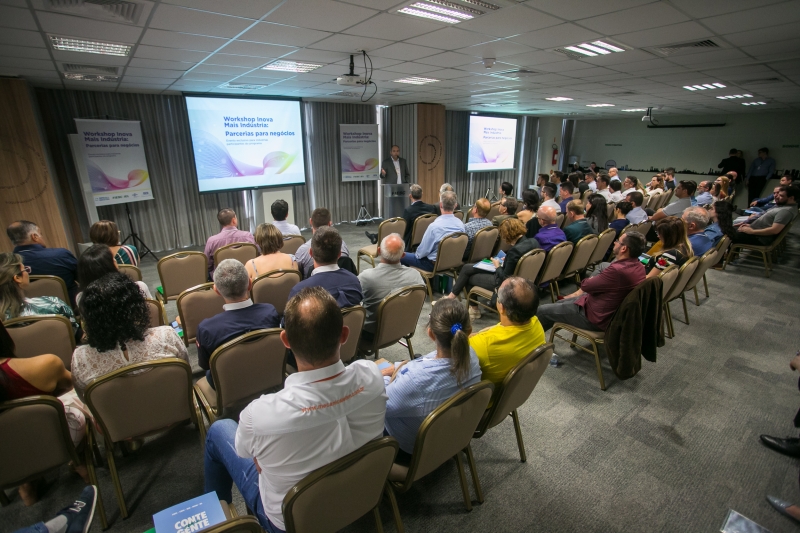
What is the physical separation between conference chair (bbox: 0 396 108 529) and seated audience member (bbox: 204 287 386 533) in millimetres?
1006

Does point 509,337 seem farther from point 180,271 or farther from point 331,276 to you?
point 180,271

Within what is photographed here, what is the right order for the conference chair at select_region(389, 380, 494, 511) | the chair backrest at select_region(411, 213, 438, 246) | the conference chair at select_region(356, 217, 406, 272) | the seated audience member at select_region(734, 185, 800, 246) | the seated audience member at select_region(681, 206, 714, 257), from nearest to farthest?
the conference chair at select_region(389, 380, 494, 511) < the seated audience member at select_region(681, 206, 714, 257) < the conference chair at select_region(356, 217, 406, 272) < the chair backrest at select_region(411, 213, 438, 246) < the seated audience member at select_region(734, 185, 800, 246)

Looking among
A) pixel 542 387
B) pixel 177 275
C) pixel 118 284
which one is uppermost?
pixel 118 284

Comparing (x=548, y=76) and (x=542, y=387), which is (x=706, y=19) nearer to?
(x=548, y=76)

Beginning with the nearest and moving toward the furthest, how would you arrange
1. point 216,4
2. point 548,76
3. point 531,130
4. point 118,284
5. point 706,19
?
1. point 118,284
2. point 216,4
3. point 706,19
4. point 548,76
5. point 531,130

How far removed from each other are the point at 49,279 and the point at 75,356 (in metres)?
1.81

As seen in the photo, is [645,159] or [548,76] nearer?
[548,76]

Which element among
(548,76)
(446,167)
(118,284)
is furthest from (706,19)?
(446,167)

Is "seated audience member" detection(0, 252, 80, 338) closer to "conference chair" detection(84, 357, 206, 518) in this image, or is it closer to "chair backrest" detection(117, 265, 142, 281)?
"chair backrest" detection(117, 265, 142, 281)

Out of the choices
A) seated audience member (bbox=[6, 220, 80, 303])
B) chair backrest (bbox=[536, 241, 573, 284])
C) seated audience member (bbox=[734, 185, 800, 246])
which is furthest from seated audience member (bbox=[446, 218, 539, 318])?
seated audience member (bbox=[734, 185, 800, 246])

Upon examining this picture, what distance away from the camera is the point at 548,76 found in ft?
18.7

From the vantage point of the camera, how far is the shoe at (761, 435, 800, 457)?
2.45 metres

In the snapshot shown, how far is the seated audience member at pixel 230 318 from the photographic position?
2.22 metres

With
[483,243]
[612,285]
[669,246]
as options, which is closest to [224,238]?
[483,243]
